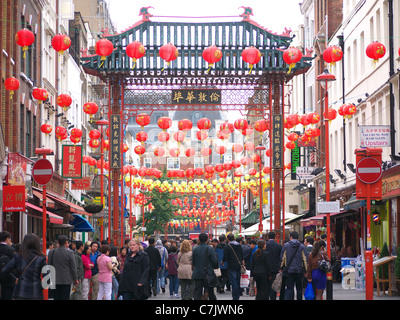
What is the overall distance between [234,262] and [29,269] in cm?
1041

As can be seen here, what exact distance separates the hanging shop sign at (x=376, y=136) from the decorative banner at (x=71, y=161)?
14.7m

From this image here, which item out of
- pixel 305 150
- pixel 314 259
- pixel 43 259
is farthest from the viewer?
pixel 305 150

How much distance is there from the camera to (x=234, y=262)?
23609mm

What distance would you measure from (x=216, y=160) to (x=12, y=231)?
117m

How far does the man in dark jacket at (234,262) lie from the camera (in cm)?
→ 2294

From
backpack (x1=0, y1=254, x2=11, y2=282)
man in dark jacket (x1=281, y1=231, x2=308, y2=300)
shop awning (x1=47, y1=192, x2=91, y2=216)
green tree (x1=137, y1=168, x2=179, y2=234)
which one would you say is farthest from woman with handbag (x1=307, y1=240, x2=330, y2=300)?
green tree (x1=137, y1=168, x2=179, y2=234)

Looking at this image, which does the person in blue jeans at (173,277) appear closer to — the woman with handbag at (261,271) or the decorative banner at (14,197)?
the decorative banner at (14,197)

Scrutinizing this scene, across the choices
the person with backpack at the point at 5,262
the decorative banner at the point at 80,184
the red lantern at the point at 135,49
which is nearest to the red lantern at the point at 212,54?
the red lantern at the point at 135,49

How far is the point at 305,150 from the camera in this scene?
53250mm

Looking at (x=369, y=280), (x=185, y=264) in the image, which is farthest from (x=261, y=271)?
(x=369, y=280)

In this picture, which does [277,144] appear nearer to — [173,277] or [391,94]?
[391,94]
